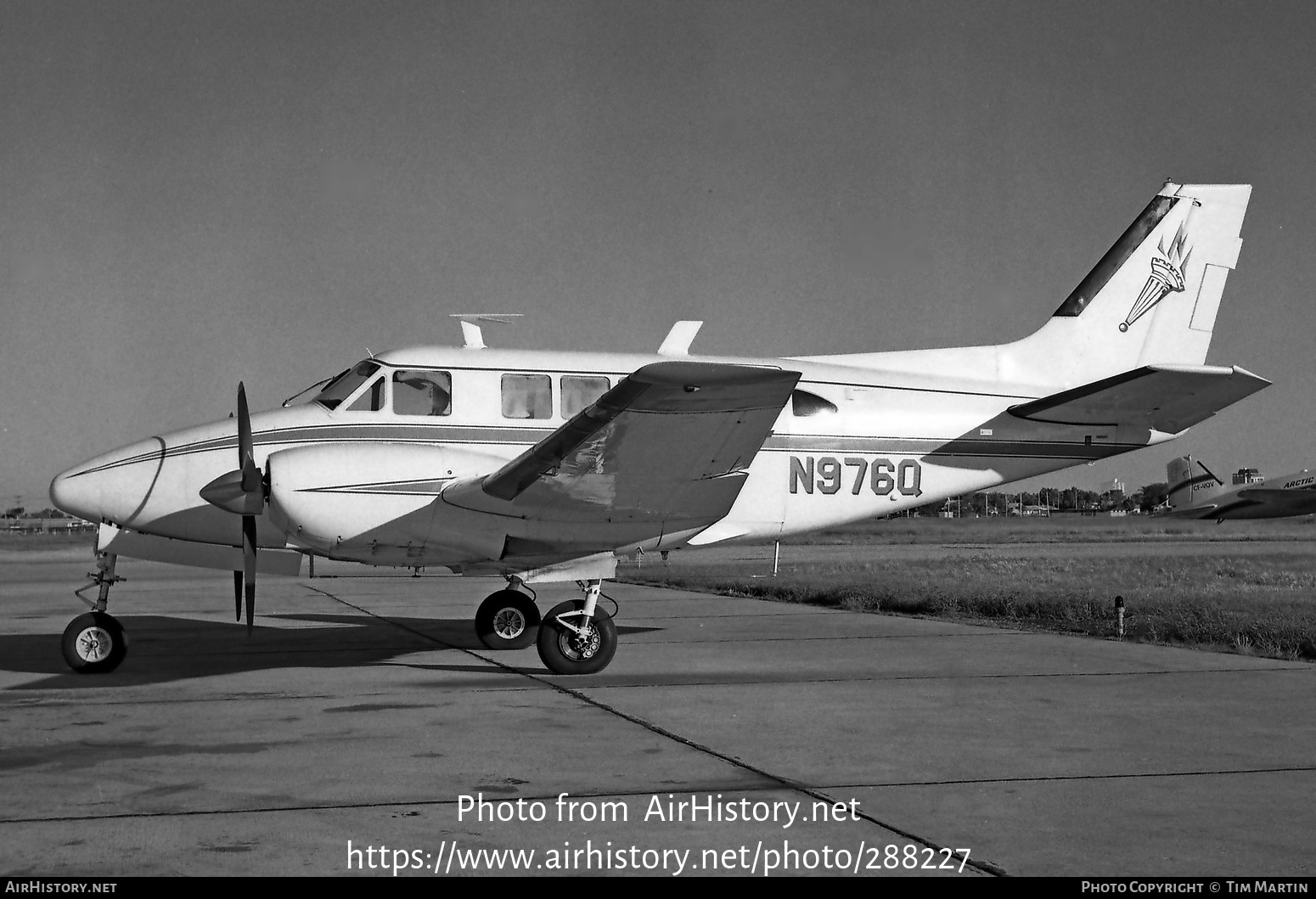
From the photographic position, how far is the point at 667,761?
709 centimetres

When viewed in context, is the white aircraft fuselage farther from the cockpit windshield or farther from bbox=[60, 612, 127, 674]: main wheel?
bbox=[60, 612, 127, 674]: main wheel

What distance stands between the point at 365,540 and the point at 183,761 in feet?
12.6

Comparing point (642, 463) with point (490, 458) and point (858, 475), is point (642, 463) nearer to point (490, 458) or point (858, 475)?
point (490, 458)

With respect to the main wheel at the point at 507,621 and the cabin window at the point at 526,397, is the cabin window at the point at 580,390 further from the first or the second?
the main wheel at the point at 507,621

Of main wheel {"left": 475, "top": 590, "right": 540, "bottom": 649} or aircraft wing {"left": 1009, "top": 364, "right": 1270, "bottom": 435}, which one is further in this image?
main wheel {"left": 475, "top": 590, "right": 540, "bottom": 649}

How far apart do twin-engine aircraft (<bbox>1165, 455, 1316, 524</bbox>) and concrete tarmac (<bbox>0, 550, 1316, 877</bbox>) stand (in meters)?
58.6

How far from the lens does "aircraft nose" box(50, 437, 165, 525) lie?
11117mm

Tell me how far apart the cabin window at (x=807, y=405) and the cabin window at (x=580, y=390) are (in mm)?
2082

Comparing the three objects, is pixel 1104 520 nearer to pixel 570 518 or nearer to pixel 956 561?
pixel 956 561

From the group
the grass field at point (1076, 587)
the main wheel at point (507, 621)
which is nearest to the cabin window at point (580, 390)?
the main wheel at point (507, 621)

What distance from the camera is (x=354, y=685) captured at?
409 inches

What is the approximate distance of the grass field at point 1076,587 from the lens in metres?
14.7

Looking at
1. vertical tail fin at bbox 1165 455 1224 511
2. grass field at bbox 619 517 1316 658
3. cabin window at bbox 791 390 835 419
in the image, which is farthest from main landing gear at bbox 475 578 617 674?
vertical tail fin at bbox 1165 455 1224 511

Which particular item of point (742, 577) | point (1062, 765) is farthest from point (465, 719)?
point (742, 577)
